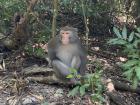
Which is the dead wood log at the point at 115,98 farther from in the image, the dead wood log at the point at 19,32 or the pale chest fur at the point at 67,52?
the dead wood log at the point at 19,32

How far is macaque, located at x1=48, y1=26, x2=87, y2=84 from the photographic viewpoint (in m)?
5.63

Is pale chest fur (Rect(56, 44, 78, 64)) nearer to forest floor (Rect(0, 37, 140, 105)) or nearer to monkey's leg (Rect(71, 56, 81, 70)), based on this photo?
monkey's leg (Rect(71, 56, 81, 70))

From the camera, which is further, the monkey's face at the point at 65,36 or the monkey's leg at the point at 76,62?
the monkey's leg at the point at 76,62

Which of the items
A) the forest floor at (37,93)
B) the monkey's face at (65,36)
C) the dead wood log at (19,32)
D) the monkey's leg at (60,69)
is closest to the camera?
the forest floor at (37,93)

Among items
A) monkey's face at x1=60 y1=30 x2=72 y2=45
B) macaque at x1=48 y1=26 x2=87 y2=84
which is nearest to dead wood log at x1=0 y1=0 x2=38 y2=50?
macaque at x1=48 y1=26 x2=87 y2=84

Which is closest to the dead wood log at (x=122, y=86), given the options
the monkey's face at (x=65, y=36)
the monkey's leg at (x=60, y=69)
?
the monkey's leg at (x=60, y=69)

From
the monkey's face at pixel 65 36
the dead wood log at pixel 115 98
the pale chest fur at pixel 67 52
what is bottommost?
the dead wood log at pixel 115 98

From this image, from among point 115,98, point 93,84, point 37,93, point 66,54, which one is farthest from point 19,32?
point 93,84

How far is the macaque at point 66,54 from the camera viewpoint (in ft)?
18.5

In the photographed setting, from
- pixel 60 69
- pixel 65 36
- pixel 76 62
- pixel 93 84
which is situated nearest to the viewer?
pixel 93 84

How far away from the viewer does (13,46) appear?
21.3ft

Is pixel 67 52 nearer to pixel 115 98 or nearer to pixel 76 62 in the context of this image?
pixel 76 62

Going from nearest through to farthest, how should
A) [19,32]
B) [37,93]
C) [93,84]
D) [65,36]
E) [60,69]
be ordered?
[93,84]
[37,93]
[65,36]
[60,69]
[19,32]

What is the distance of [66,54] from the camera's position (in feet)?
19.4
